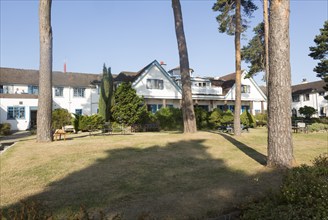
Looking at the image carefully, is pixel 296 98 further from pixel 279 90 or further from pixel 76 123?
pixel 279 90

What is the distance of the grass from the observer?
5.50 metres

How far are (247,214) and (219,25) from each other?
58.8 feet

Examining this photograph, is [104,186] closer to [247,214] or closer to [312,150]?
[247,214]

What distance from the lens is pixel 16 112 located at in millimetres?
34812

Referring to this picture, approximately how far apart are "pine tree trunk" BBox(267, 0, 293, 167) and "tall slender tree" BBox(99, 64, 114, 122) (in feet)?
68.1

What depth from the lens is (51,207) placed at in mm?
5496

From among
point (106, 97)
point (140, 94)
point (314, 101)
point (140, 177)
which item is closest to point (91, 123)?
point (106, 97)

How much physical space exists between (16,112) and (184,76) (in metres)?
25.9

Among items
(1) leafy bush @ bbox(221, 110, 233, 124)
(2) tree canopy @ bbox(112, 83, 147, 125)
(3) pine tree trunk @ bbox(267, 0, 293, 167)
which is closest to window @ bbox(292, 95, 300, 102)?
(1) leafy bush @ bbox(221, 110, 233, 124)

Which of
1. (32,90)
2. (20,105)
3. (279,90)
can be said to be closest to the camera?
(279,90)

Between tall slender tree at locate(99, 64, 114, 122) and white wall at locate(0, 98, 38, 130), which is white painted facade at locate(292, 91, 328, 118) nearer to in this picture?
tall slender tree at locate(99, 64, 114, 122)

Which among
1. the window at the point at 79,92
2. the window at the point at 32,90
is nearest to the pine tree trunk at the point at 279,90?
the window at the point at 79,92

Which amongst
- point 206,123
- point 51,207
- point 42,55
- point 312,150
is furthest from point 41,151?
point 206,123

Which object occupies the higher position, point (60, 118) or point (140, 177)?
point (60, 118)
